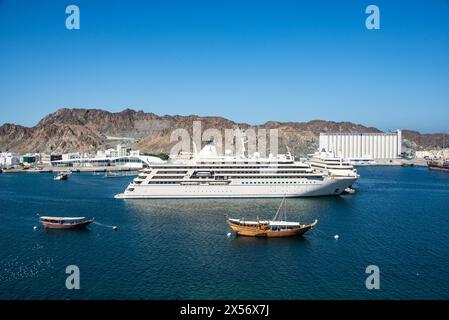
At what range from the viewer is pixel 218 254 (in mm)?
20656

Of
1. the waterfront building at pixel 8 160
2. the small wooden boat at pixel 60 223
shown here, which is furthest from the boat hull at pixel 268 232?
the waterfront building at pixel 8 160

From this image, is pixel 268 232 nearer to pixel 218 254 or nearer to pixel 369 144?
pixel 218 254

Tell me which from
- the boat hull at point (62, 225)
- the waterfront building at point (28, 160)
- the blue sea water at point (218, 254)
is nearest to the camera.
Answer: the blue sea water at point (218, 254)

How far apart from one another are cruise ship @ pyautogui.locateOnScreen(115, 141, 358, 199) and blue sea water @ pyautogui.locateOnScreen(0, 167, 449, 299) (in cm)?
240

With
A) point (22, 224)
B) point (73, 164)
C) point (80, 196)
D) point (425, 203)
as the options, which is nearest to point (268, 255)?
point (22, 224)

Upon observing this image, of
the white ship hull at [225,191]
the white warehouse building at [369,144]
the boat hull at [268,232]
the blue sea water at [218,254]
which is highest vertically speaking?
the white warehouse building at [369,144]

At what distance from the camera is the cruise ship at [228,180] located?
1419 inches

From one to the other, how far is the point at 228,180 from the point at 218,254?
52.8 ft

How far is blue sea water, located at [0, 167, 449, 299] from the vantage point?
16594 mm

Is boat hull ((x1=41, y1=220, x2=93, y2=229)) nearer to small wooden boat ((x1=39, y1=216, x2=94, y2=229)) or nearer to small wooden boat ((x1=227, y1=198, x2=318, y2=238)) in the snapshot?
small wooden boat ((x1=39, y1=216, x2=94, y2=229))

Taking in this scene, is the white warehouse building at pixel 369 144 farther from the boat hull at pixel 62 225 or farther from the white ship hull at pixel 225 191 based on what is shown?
the boat hull at pixel 62 225

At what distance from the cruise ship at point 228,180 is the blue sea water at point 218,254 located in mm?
2404

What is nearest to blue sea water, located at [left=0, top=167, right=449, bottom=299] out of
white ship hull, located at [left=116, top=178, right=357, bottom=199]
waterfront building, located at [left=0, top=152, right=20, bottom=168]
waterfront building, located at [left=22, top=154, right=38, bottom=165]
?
white ship hull, located at [left=116, top=178, right=357, bottom=199]
